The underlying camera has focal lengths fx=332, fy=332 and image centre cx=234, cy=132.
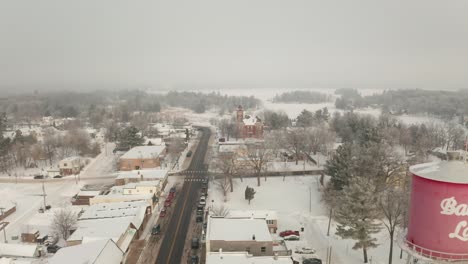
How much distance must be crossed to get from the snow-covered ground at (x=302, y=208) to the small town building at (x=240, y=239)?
20.1 ft

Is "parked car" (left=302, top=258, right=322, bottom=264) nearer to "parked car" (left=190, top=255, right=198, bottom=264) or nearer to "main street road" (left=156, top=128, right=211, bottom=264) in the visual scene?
"parked car" (left=190, top=255, right=198, bottom=264)

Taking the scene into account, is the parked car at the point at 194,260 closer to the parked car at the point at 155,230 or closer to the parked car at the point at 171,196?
the parked car at the point at 155,230

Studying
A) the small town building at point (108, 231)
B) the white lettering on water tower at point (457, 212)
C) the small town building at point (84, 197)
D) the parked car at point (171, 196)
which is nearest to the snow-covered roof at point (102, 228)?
the small town building at point (108, 231)

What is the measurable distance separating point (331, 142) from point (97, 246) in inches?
1775

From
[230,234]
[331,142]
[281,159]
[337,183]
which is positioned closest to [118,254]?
[230,234]

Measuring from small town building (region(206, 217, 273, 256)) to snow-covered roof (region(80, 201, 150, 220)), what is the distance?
10376mm

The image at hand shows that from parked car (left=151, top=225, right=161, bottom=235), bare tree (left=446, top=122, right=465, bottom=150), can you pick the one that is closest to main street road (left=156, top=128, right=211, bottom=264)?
parked car (left=151, top=225, right=161, bottom=235)

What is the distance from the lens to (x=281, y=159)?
→ 61406 millimetres

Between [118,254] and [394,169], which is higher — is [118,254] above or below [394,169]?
below

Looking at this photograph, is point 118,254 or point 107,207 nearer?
point 118,254

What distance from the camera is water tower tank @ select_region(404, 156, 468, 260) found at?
46.4 ft

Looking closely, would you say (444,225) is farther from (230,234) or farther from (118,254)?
(118,254)

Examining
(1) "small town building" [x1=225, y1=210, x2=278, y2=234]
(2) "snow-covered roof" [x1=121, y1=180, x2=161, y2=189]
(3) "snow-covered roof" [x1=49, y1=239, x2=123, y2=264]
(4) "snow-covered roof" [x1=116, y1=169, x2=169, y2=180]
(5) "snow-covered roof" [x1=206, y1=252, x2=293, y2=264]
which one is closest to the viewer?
(5) "snow-covered roof" [x1=206, y1=252, x2=293, y2=264]

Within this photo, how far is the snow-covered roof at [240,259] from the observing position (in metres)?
23.7
